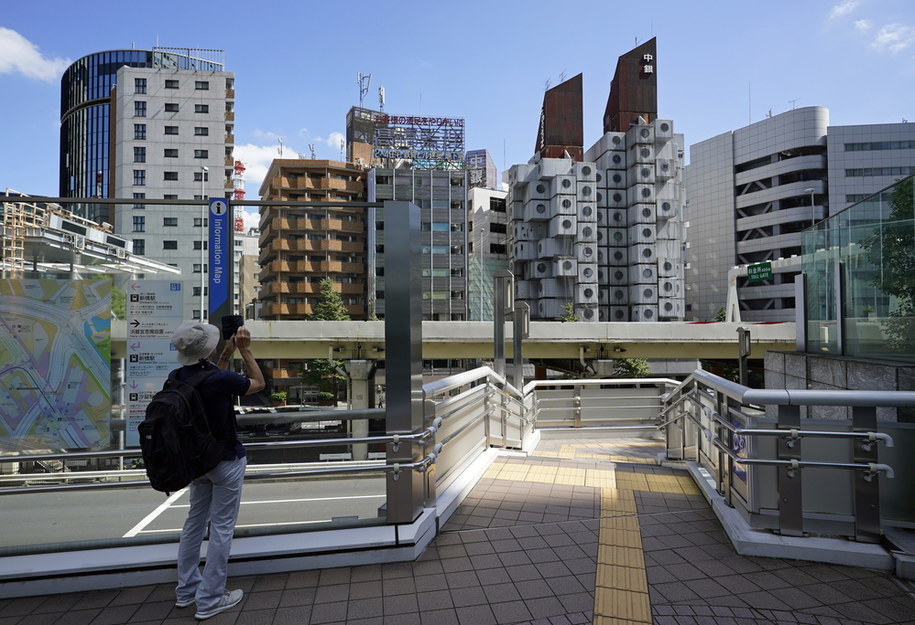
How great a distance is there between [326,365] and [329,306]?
3763mm

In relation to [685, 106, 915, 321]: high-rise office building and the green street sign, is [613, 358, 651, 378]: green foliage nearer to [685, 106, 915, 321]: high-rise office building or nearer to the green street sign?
the green street sign

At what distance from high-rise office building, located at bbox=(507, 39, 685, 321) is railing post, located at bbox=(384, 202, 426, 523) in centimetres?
Answer: 4676

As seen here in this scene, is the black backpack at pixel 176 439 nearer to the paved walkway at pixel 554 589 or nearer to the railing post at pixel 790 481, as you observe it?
the paved walkway at pixel 554 589

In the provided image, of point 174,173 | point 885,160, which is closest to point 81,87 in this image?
point 174,173

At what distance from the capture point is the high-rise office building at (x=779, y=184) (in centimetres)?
5444

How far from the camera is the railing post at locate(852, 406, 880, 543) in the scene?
10.9ft

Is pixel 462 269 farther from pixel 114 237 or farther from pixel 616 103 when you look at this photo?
pixel 114 237

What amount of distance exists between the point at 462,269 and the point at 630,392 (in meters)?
44.7

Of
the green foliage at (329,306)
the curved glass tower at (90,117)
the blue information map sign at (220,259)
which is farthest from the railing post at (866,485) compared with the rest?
the curved glass tower at (90,117)

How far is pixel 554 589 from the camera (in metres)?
3.09

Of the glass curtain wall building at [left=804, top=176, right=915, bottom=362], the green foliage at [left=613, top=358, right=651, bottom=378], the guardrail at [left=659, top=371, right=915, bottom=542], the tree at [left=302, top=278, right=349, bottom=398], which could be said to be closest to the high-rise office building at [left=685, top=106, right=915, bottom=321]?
the green foliage at [left=613, top=358, right=651, bottom=378]

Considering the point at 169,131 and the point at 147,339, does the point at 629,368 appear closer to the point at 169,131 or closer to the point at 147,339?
the point at 147,339

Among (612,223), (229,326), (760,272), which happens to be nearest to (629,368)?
(760,272)

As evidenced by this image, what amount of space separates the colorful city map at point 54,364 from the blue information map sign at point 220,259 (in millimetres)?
672
